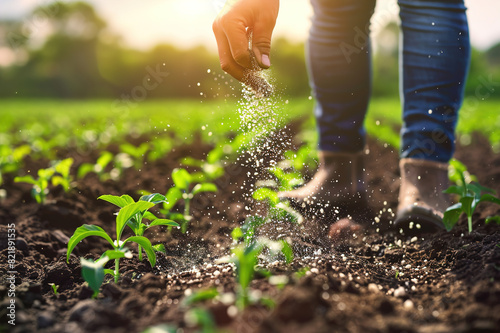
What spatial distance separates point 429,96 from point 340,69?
1.84ft

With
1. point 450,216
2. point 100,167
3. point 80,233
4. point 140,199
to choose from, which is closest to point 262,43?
point 140,199

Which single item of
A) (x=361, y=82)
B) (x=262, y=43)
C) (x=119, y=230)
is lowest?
(x=119, y=230)

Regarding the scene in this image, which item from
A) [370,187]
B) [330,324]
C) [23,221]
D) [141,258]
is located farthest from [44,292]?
[370,187]

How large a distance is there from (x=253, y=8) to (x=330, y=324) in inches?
55.4

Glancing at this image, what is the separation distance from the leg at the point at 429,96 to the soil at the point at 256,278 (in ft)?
0.70

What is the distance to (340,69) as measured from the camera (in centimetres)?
268

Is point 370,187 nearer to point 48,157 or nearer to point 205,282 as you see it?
point 205,282

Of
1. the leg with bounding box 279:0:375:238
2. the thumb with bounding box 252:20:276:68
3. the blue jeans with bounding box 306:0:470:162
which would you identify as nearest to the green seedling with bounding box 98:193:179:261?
the thumb with bounding box 252:20:276:68

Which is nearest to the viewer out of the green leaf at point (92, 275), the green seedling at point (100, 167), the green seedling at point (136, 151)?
the green leaf at point (92, 275)

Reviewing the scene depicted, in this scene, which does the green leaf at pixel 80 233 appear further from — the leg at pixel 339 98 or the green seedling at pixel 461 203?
the green seedling at pixel 461 203

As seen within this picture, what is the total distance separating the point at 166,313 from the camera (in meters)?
1.20

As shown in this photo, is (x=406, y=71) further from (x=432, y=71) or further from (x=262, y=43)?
(x=262, y=43)

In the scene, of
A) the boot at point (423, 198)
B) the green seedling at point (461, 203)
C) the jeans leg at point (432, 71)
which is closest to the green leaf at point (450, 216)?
the green seedling at point (461, 203)

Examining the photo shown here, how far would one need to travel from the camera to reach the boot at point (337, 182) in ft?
8.60
